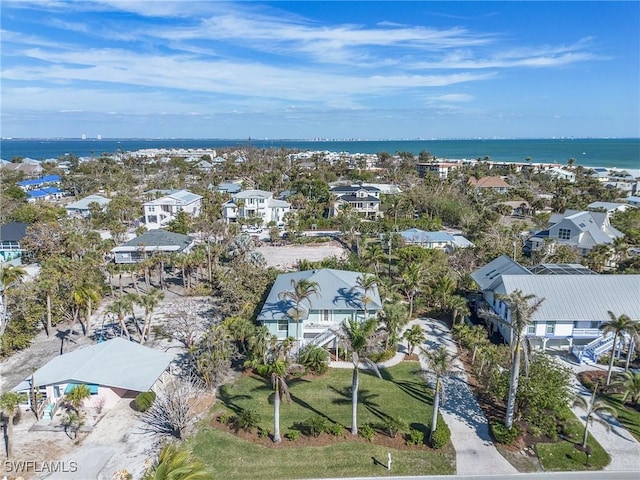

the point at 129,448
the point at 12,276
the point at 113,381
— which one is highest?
the point at 12,276

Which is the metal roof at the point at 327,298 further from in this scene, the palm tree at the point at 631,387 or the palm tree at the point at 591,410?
the palm tree at the point at 631,387

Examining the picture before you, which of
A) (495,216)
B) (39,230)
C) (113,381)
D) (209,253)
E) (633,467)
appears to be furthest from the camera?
(495,216)

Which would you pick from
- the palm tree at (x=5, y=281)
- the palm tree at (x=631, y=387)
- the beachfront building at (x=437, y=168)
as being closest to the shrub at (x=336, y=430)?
the palm tree at (x=631, y=387)

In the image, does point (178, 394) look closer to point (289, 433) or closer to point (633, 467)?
point (289, 433)

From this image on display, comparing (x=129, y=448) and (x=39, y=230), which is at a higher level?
(x=39, y=230)

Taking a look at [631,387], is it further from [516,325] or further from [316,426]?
[316,426]

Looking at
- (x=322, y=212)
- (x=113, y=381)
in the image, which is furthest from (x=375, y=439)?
(x=322, y=212)

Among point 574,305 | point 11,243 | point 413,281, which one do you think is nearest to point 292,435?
point 413,281
